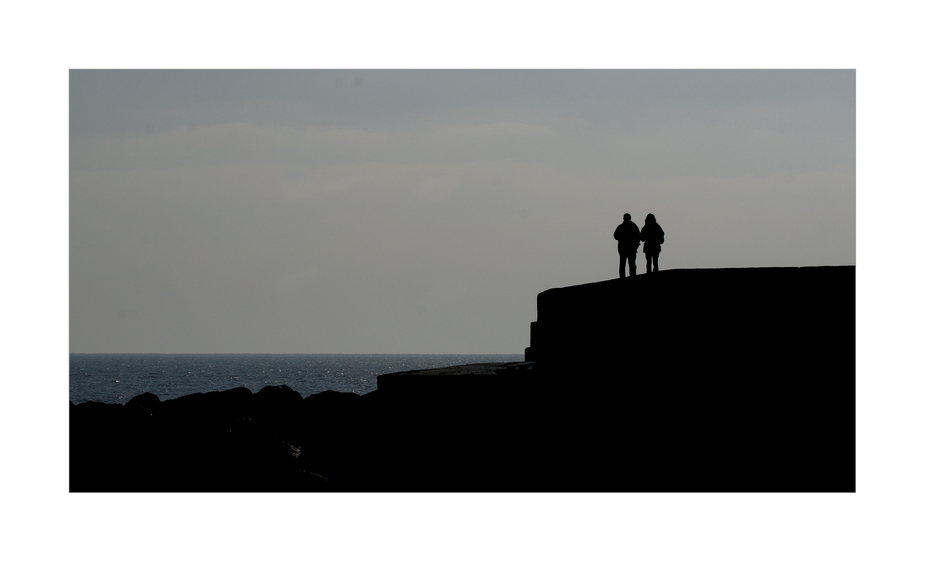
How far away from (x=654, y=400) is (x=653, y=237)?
8.44 feet

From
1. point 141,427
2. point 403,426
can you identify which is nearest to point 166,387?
point 141,427

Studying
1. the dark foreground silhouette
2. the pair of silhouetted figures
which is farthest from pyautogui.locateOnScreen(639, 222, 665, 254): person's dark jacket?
the dark foreground silhouette

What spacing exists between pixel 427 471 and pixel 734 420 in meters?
3.22

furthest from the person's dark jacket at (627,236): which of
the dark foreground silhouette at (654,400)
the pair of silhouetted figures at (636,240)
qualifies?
the dark foreground silhouette at (654,400)

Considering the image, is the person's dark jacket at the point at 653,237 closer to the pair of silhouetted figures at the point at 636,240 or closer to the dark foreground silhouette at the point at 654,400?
the pair of silhouetted figures at the point at 636,240

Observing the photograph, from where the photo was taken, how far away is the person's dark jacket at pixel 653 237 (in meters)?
10.2

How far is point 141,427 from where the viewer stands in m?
16.9

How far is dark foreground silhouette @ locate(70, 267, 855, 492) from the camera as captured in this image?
7781 millimetres

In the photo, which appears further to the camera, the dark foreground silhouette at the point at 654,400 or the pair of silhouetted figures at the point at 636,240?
the pair of silhouetted figures at the point at 636,240

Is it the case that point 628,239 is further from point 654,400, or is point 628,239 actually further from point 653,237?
point 654,400

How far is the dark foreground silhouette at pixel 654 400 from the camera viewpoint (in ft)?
25.5

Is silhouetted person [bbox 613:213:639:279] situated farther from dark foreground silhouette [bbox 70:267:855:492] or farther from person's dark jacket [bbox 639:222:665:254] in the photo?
dark foreground silhouette [bbox 70:267:855:492]

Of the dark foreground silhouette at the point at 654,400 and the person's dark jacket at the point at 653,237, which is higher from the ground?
the person's dark jacket at the point at 653,237

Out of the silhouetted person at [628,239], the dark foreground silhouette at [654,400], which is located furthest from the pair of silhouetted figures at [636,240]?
the dark foreground silhouette at [654,400]
